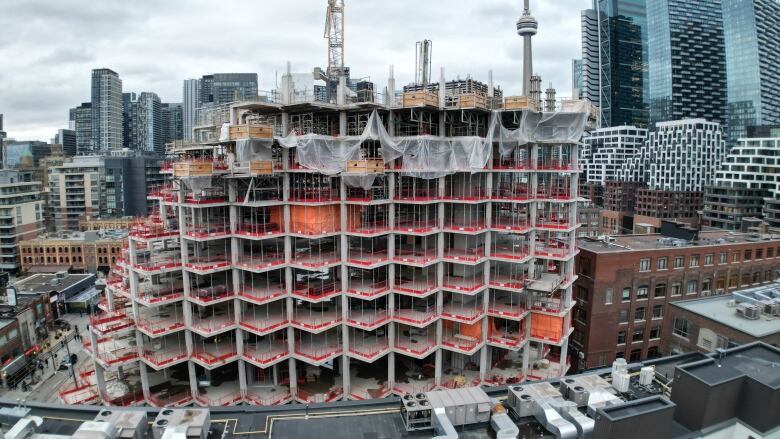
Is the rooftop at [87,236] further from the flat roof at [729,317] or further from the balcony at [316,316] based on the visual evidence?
the flat roof at [729,317]

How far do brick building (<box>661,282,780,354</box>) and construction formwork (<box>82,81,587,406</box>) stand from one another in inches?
459

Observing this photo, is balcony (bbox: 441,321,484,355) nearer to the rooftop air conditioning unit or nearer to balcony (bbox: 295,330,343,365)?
balcony (bbox: 295,330,343,365)

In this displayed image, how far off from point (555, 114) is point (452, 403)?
1309 inches

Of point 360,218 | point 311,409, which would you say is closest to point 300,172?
point 360,218

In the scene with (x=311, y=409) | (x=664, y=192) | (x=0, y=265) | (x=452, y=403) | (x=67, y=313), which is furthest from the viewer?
(x=664, y=192)

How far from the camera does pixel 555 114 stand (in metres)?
47.2

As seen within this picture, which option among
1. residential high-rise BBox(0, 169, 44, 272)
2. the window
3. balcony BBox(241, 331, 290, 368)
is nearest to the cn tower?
the window

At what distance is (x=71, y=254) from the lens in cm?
10650

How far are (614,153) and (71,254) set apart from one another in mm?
180772

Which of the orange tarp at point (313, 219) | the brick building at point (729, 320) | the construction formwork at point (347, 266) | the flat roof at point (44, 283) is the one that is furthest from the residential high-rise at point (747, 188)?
the flat roof at point (44, 283)

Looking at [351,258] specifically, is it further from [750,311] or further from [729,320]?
[750,311]

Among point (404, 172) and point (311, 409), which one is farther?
point (404, 172)

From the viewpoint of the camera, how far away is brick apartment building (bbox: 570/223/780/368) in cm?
5788

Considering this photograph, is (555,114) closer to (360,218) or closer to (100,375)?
(360,218)
